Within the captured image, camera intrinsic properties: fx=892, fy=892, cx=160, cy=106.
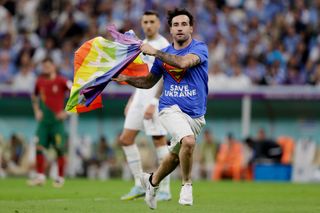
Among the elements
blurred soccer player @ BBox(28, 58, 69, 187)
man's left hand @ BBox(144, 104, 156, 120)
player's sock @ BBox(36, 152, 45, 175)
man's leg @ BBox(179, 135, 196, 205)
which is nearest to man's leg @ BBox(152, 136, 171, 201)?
man's left hand @ BBox(144, 104, 156, 120)

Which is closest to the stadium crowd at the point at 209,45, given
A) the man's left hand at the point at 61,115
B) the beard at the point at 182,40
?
the man's left hand at the point at 61,115

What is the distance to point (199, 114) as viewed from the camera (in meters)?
11.4

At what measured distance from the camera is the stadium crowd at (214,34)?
25.5 metres

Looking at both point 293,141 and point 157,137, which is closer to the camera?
point 157,137

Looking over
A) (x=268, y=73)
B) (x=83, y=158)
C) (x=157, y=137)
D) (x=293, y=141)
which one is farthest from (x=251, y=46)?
(x=157, y=137)

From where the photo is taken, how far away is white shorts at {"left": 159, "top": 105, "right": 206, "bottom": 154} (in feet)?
36.6

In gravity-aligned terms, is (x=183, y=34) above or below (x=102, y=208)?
above

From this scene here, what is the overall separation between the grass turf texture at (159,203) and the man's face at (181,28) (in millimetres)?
2204

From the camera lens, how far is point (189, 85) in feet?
37.2

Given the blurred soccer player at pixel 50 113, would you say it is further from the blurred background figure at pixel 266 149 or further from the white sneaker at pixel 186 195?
the white sneaker at pixel 186 195

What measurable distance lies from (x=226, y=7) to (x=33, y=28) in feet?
21.1

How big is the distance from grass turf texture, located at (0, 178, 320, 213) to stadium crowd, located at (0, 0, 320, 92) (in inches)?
300

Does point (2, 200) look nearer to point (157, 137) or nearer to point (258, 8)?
point (157, 137)

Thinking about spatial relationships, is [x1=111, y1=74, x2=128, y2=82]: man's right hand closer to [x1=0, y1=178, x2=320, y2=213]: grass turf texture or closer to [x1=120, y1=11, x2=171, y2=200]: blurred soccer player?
[x1=0, y1=178, x2=320, y2=213]: grass turf texture
